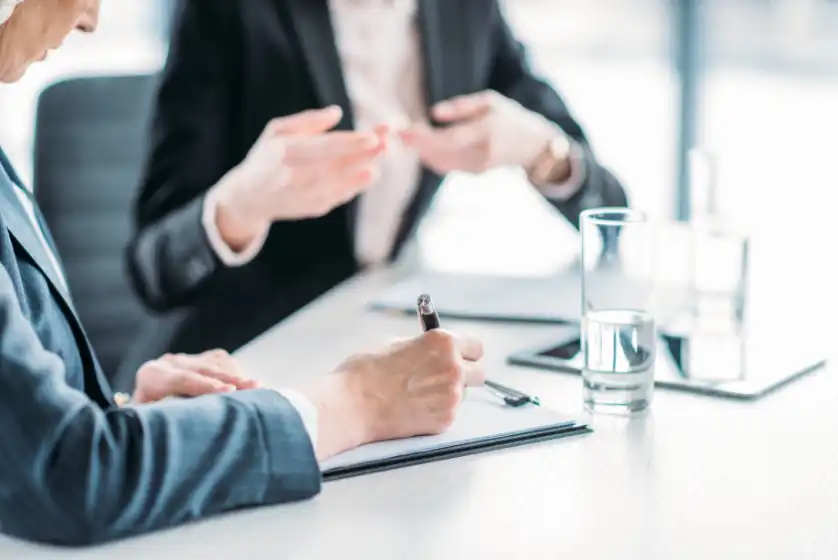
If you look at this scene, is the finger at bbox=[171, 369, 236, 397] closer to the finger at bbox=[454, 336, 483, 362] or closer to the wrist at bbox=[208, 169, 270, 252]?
the finger at bbox=[454, 336, 483, 362]

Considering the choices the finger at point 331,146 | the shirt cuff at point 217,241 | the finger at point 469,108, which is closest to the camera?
the finger at point 331,146

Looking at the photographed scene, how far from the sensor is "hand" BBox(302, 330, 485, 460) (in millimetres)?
992

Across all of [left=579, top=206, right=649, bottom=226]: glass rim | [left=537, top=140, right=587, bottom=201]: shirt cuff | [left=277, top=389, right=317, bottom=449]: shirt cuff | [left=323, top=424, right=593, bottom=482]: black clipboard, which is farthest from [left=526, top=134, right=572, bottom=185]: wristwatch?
[left=277, top=389, right=317, bottom=449]: shirt cuff

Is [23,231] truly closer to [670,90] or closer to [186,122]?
[186,122]

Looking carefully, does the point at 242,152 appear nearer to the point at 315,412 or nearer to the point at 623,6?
the point at 315,412

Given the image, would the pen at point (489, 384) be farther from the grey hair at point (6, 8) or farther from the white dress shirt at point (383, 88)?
the white dress shirt at point (383, 88)

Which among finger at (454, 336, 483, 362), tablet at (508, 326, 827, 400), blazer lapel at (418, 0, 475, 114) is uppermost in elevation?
blazer lapel at (418, 0, 475, 114)

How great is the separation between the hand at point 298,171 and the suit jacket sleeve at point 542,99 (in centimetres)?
44

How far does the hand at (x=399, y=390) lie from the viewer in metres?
0.99

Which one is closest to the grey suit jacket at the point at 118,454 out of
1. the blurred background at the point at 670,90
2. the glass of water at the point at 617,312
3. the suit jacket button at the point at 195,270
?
the glass of water at the point at 617,312

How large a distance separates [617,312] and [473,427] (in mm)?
231

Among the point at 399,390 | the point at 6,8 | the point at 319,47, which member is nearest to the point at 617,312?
the point at 399,390

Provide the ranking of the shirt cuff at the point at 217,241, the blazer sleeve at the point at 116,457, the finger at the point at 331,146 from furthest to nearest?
the shirt cuff at the point at 217,241
the finger at the point at 331,146
the blazer sleeve at the point at 116,457

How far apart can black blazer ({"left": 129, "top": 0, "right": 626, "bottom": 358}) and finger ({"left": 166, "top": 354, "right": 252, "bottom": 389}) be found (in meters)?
0.60
